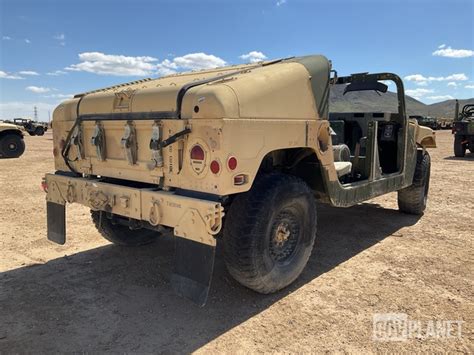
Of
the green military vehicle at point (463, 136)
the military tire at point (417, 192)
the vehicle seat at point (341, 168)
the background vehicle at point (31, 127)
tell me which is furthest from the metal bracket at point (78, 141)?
the background vehicle at point (31, 127)

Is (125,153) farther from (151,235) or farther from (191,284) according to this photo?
(151,235)

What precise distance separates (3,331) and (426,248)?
4234mm

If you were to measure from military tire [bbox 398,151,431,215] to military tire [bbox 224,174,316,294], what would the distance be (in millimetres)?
3104

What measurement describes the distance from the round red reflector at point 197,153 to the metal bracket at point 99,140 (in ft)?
3.70

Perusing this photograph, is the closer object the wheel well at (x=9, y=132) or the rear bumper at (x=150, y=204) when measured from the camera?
the rear bumper at (x=150, y=204)

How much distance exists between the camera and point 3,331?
2898 mm

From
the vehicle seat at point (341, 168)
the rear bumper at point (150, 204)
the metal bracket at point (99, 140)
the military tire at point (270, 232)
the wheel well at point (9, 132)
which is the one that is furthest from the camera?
the wheel well at point (9, 132)

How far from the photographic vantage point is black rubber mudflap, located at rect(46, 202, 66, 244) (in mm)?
4039

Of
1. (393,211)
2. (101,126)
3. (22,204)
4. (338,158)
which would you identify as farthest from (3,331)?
(393,211)

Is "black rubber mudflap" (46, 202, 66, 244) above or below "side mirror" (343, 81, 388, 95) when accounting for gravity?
below

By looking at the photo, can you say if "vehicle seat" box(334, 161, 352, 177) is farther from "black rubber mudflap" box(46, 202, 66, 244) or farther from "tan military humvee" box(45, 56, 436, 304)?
"black rubber mudflap" box(46, 202, 66, 244)

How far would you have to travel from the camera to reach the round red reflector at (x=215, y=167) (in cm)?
278

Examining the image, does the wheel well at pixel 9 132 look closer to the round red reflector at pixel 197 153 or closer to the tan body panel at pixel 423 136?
the tan body panel at pixel 423 136

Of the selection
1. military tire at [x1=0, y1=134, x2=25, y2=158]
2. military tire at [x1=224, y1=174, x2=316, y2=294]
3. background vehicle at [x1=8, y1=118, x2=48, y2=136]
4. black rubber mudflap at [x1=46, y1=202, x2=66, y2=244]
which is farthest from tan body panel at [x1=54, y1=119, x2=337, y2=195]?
background vehicle at [x1=8, y1=118, x2=48, y2=136]
